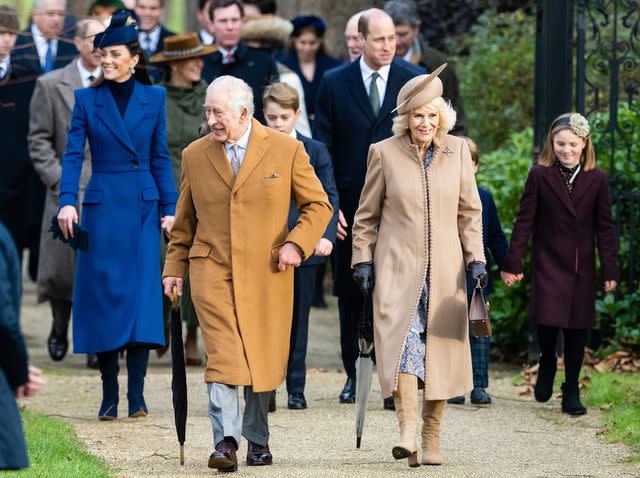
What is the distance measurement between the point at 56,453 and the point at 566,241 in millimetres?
3292

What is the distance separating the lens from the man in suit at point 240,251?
23.8 feet

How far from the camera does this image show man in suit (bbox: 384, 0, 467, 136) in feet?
36.1

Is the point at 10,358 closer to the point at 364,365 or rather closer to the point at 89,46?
the point at 364,365

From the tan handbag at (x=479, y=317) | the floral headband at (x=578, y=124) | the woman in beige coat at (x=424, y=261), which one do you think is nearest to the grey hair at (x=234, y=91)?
the woman in beige coat at (x=424, y=261)

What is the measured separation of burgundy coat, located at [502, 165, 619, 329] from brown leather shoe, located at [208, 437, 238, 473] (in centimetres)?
257

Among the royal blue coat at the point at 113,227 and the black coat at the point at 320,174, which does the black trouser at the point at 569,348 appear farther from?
the royal blue coat at the point at 113,227

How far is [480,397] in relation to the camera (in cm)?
946

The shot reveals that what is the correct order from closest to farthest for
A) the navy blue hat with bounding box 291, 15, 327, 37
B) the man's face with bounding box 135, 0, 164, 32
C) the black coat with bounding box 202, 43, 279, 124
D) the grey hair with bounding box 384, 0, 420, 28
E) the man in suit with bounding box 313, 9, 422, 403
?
the man in suit with bounding box 313, 9, 422, 403 < the grey hair with bounding box 384, 0, 420, 28 < the black coat with bounding box 202, 43, 279, 124 < the man's face with bounding box 135, 0, 164, 32 < the navy blue hat with bounding box 291, 15, 327, 37

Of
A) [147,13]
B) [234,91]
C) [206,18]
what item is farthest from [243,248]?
[206,18]

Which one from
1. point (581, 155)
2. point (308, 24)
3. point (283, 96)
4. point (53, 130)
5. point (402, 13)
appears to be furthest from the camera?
point (308, 24)

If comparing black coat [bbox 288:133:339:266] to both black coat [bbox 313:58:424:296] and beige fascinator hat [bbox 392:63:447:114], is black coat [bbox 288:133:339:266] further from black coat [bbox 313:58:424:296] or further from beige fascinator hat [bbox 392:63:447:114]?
beige fascinator hat [bbox 392:63:447:114]

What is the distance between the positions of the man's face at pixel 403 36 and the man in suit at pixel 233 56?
107cm

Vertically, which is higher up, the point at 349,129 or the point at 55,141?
the point at 349,129

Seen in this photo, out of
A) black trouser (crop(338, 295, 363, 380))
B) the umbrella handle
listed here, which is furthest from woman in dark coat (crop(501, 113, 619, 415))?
the umbrella handle
